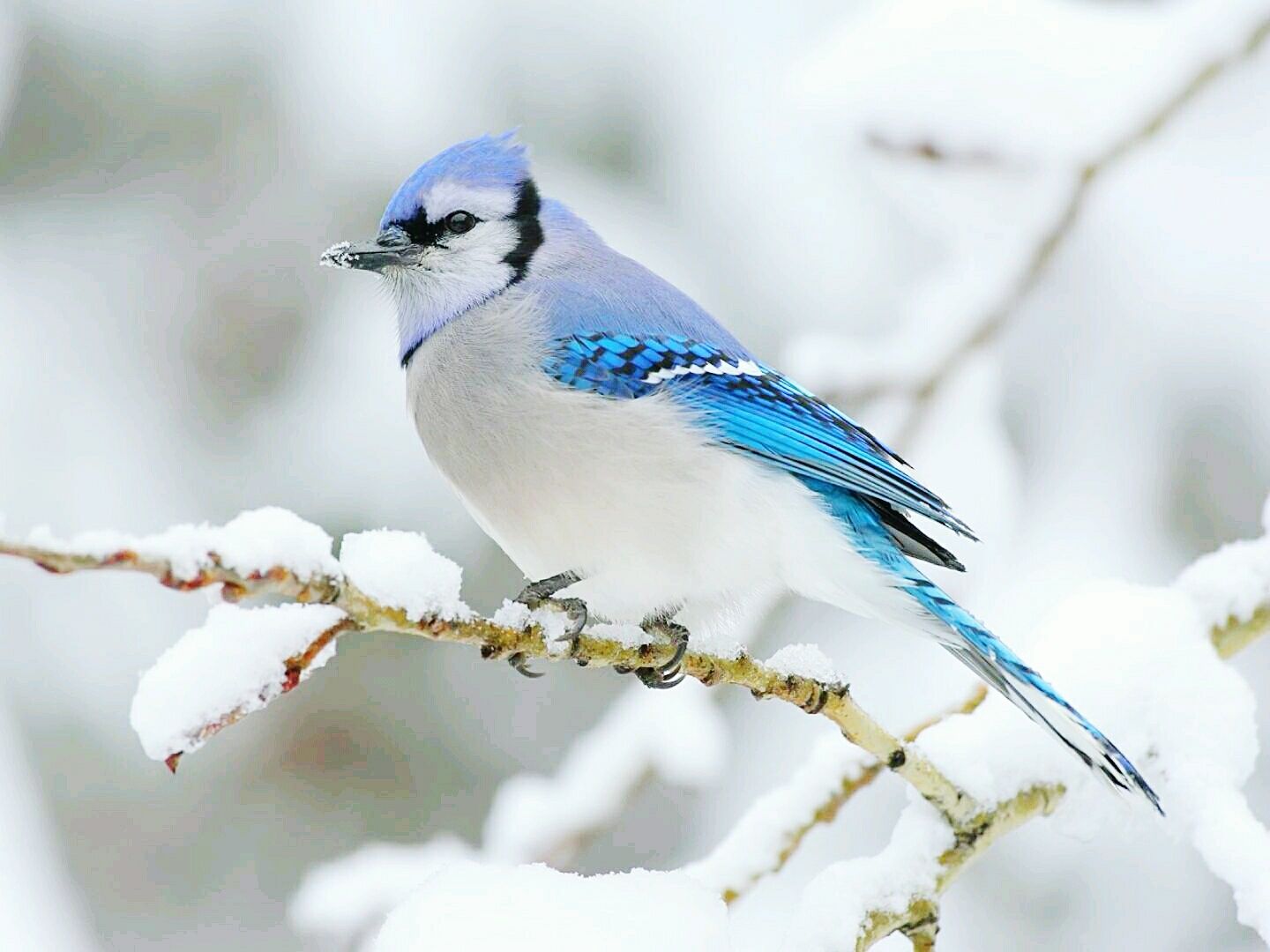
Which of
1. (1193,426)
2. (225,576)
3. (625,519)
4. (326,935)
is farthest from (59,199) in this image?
(225,576)

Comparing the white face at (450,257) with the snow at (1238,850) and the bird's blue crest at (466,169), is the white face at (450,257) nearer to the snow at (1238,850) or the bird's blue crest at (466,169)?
the bird's blue crest at (466,169)

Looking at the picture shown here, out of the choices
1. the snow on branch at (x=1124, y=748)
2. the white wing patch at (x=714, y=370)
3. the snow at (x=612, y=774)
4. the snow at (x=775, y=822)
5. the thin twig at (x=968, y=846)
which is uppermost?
the white wing patch at (x=714, y=370)

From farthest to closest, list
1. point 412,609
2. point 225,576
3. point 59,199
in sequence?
1. point 59,199
2. point 412,609
3. point 225,576

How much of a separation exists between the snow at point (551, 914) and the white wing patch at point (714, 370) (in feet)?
3.04

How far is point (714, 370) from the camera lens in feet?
6.99

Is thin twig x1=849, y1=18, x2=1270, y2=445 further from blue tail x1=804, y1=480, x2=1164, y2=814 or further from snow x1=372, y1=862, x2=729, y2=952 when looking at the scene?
snow x1=372, y1=862, x2=729, y2=952

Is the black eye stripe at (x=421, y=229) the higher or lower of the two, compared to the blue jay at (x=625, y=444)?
higher

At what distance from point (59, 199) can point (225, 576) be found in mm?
3100

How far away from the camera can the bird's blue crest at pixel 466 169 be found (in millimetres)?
2211

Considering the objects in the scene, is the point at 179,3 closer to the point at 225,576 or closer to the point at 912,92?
the point at 912,92

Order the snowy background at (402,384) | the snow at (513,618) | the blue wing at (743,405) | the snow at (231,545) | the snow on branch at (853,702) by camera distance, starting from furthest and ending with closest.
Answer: the snowy background at (402,384) → the blue wing at (743,405) → the snow at (513,618) → the snow on branch at (853,702) → the snow at (231,545)

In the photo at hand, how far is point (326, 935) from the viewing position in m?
2.73

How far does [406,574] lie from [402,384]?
7.26 feet

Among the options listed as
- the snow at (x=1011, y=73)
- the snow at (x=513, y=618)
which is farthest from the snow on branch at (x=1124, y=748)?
→ the snow at (x=1011, y=73)
